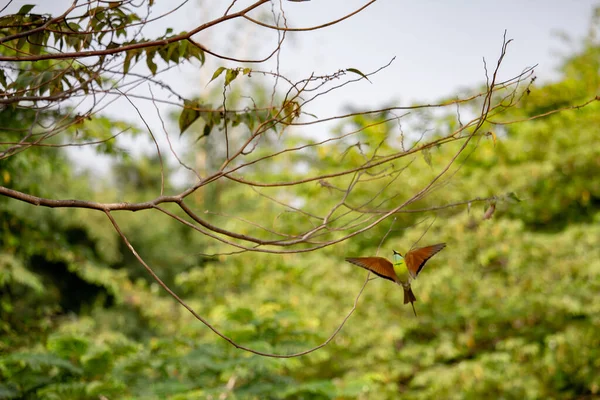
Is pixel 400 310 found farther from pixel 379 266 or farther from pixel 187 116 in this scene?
pixel 379 266

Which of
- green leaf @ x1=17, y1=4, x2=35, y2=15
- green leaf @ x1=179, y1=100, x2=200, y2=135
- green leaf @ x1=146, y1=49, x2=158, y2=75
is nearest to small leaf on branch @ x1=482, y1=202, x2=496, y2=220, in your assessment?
green leaf @ x1=179, y1=100, x2=200, y2=135

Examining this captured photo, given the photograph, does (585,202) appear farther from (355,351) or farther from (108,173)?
(108,173)

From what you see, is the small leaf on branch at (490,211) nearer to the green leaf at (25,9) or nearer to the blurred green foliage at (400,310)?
the blurred green foliage at (400,310)

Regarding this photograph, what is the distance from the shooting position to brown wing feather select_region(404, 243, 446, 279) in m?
1.28

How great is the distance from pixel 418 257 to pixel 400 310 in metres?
4.24

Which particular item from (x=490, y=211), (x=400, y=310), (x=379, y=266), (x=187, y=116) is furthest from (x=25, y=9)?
(x=400, y=310)

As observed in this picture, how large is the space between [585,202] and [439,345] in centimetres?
225

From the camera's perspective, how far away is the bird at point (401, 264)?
1.27 meters

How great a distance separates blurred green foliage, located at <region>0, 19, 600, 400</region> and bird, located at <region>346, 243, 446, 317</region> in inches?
68.3

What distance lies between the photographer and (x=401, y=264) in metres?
1.32

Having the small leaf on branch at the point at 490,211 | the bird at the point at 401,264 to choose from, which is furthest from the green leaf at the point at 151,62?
the small leaf on branch at the point at 490,211

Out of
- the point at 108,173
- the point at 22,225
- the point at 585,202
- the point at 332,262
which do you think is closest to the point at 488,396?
the point at 332,262

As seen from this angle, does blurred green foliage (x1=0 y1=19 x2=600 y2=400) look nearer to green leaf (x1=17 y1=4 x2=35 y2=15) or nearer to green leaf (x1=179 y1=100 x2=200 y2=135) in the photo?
green leaf (x1=179 y1=100 x2=200 y2=135)

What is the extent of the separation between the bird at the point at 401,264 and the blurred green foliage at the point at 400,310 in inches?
68.3
